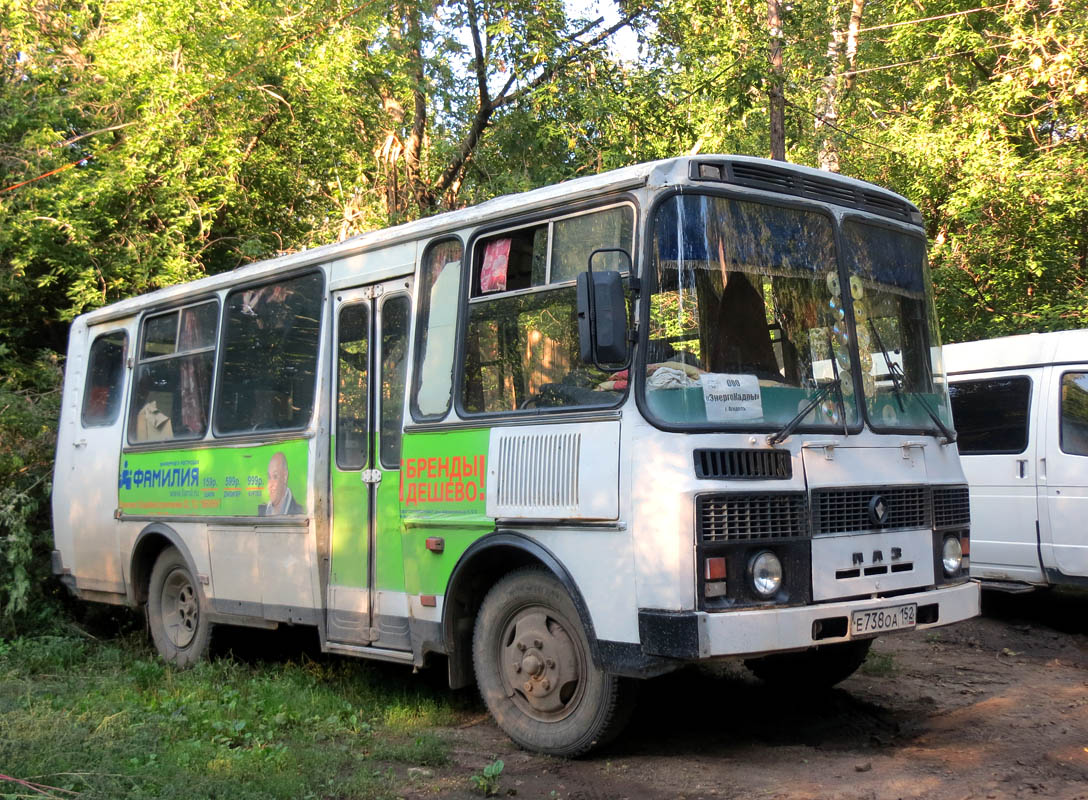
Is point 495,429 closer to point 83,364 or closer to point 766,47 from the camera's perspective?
point 83,364

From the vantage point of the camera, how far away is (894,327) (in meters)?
6.22

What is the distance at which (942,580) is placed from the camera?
19.8 feet

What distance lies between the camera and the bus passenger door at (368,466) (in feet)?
22.1

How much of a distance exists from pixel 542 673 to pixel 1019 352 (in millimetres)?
5733

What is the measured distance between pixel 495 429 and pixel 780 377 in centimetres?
152

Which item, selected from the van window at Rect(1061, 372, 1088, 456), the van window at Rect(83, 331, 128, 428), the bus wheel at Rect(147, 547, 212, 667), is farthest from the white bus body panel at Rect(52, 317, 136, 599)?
the van window at Rect(1061, 372, 1088, 456)

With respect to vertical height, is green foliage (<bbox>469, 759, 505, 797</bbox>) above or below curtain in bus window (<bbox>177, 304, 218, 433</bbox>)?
below

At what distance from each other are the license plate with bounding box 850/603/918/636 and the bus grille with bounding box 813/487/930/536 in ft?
1.31

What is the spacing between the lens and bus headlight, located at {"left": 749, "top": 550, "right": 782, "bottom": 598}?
204 inches

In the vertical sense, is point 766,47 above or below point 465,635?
above

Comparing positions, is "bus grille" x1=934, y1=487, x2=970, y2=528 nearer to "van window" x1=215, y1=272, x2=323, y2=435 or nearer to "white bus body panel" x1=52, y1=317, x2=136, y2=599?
"van window" x1=215, y1=272, x2=323, y2=435

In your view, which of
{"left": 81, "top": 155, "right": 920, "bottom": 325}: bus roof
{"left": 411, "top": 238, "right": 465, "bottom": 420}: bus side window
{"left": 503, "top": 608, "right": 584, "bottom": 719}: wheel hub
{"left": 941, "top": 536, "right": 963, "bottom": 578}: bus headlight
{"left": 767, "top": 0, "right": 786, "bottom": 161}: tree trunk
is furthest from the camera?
{"left": 767, "top": 0, "right": 786, "bottom": 161}: tree trunk

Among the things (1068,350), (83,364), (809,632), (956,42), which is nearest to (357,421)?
(809,632)

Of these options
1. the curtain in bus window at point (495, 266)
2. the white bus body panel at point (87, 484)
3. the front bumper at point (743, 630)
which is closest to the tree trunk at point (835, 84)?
the white bus body panel at point (87, 484)
